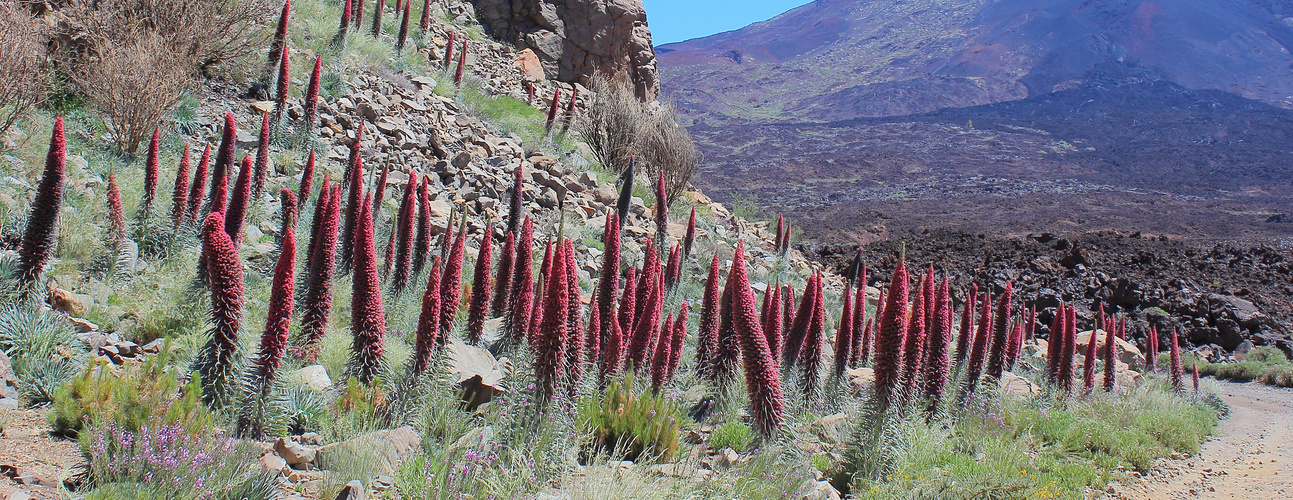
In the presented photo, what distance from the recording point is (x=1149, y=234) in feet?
118

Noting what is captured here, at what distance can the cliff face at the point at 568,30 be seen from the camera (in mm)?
17984

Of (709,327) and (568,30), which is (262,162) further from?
(568,30)

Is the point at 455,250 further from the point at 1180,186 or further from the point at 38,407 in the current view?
the point at 1180,186

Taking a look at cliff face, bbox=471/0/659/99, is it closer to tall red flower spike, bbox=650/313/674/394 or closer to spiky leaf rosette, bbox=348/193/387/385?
tall red flower spike, bbox=650/313/674/394

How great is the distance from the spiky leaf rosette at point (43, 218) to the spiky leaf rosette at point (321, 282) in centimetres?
157

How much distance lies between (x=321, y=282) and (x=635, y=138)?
11.9 metres

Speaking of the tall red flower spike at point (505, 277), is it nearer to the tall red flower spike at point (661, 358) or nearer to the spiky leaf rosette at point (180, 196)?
the tall red flower spike at point (661, 358)

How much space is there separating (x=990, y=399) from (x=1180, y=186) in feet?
197

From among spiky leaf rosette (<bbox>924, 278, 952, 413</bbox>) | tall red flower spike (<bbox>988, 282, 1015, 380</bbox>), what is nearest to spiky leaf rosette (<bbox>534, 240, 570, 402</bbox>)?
spiky leaf rosette (<bbox>924, 278, 952, 413</bbox>)

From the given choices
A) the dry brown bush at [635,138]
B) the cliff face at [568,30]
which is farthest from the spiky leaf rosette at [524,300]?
the cliff face at [568,30]

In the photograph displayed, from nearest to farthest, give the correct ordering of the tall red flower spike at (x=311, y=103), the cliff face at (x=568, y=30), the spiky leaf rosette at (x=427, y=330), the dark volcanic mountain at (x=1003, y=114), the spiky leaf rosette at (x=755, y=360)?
the spiky leaf rosette at (x=427, y=330) → the spiky leaf rosette at (x=755, y=360) → the tall red flower spike at (x=311, y=103) → the cliff face at (x=568, y=30) → the dark volcanic mountain at (x=1003, y=114)

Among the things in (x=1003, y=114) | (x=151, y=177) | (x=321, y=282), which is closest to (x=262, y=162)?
(x=151, y=177)

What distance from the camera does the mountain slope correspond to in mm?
97875

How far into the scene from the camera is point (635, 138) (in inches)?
612
